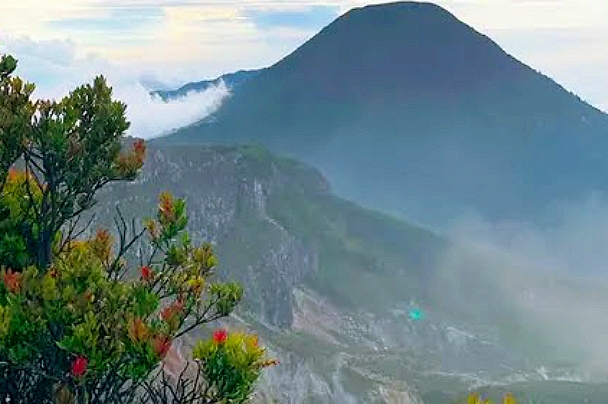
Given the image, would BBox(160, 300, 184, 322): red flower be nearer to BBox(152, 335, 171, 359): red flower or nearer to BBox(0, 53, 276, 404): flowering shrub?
BBox(0, 53, 276, 404): flowering shrub

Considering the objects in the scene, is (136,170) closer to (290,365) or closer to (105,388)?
(105,388)

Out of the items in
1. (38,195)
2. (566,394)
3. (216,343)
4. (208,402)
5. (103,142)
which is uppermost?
(103,142)

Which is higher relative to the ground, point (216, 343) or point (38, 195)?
point (38, 195)

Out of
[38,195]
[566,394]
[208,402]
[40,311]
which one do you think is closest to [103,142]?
[38,195]

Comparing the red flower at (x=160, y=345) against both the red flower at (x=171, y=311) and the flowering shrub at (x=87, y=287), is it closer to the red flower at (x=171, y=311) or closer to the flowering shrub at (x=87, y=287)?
the flowering shrub at (x=87, y=287)

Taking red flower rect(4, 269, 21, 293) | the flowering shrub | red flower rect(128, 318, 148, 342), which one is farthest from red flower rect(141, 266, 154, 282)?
red flower rect(4, 269, 21, 293)

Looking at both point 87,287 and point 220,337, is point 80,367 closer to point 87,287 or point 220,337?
point 87,287

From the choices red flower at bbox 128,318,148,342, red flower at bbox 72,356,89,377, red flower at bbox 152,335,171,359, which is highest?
red flower at bbox 128,318,148,342

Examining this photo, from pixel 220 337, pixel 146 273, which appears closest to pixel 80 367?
pixel 220 337
